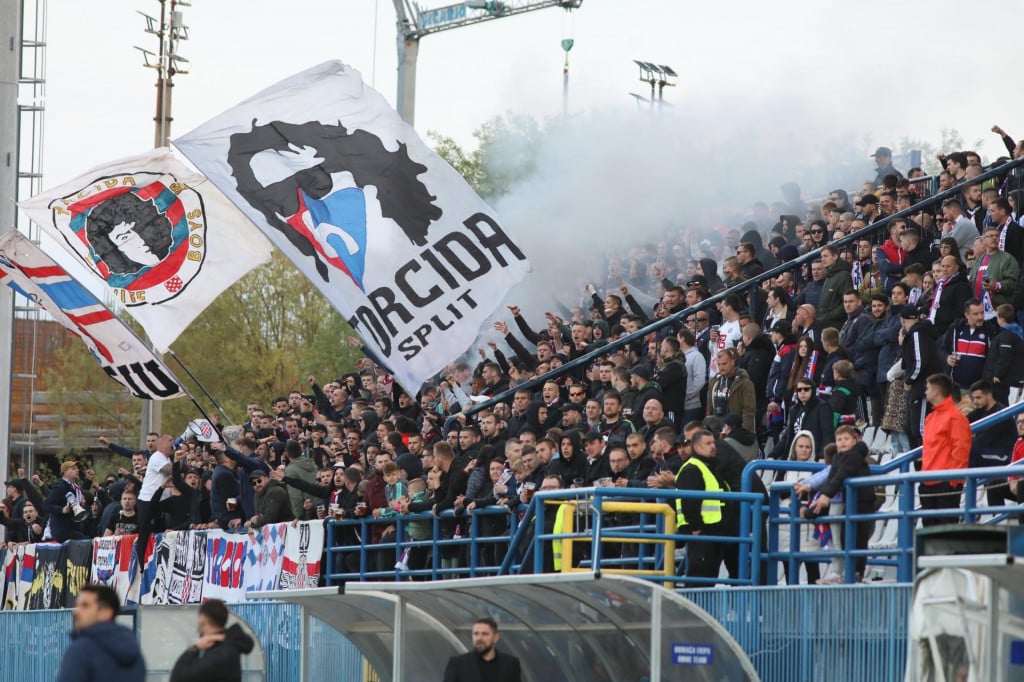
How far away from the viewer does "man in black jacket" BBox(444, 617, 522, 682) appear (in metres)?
11.5

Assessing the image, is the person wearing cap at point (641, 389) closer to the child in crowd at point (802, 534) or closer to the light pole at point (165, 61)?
the child in crowd at point (802, 534)

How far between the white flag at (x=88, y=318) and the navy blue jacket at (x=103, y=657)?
1068 cm

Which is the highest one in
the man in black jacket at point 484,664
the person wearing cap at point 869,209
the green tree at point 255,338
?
the green tree at point 255,338

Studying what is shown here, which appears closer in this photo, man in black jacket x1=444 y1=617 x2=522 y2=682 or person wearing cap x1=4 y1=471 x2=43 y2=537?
man in black jacket x1=444 y1=617 x2=522 y2=682

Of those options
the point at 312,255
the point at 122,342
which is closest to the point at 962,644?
the point at 312,255

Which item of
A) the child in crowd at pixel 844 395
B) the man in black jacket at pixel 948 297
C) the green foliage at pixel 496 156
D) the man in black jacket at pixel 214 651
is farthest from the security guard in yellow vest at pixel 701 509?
the green foliage at pixel 496 156

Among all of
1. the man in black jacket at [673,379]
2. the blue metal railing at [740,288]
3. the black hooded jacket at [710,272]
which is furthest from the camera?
the black hooded jacket at [710,272]

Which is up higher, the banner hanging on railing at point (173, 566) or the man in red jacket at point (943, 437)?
the man in red jacket at point (943, 437)

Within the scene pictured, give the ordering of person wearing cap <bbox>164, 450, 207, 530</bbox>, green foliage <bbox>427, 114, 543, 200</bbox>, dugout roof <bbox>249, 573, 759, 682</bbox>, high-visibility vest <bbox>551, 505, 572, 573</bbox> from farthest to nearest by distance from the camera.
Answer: green foliage <bbox>427, 114, 543, 200</bbox>, person wearing cap <bbox>164, 450, 207, 530</bbox>, high-visibility vest <bbox>551, 505, 572, 573</bbox>, dugout roof <bbox>249, 573, 759, 682</bbox>

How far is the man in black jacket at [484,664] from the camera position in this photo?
37.6 ft

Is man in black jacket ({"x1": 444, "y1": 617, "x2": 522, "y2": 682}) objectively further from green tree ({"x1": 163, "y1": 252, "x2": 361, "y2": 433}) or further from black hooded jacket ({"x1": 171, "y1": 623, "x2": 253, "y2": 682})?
green tree ({"x1": 163, "y1": 252, "x2": 361, "y2": 433})

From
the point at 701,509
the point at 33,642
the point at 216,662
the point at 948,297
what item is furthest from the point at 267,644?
the point at 948,297

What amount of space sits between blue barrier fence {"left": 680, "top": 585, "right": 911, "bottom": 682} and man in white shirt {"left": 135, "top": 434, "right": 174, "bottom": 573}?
471 inches

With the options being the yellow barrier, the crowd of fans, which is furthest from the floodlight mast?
the yellow barrier
